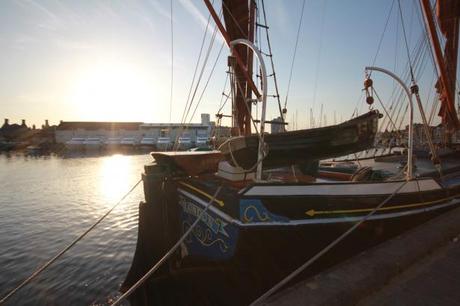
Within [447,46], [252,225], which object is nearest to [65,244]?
[252,225]

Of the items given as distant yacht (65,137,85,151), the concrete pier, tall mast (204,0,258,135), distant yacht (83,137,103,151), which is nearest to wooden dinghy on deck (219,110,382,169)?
the concrete pier

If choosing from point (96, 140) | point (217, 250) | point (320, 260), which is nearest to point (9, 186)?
point (217, 250)

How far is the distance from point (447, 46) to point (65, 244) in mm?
25521

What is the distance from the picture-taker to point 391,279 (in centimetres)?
429

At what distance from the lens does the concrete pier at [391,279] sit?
3688mm

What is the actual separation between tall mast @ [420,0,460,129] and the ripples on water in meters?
15.4

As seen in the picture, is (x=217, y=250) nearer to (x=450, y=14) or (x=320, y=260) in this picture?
(x=320, y=260)

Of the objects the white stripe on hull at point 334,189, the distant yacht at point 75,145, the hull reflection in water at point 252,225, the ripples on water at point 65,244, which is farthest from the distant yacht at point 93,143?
the white stripe on hull at point 334,189

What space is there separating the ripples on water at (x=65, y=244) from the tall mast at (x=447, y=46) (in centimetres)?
1538

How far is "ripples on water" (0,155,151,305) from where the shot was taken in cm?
813

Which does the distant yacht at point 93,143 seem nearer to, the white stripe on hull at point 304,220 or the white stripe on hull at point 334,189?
the white stripe on hull at point 304,220

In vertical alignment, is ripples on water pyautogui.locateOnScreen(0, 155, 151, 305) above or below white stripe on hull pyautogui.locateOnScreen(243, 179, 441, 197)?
below

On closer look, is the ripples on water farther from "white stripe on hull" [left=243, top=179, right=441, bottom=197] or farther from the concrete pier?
the concrete pier

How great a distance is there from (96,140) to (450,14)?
322ft
